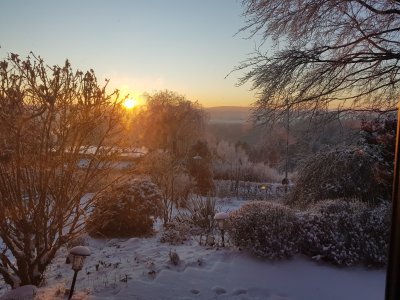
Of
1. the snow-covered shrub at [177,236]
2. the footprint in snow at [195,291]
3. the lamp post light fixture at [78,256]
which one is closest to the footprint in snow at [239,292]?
the footprint in snow at [195,291]

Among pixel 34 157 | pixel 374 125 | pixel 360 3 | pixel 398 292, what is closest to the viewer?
pixel 398 292

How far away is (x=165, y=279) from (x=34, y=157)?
2485 millimetres

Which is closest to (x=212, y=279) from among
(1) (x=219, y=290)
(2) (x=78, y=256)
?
(1) (x=219, y=290)

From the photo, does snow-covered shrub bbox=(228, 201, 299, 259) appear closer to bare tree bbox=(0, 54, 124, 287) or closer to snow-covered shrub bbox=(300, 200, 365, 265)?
snow-covered shrub bbox=(300, 200, 365, 265)

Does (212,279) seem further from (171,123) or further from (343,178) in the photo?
(171,123)

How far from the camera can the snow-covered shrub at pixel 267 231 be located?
664 cm

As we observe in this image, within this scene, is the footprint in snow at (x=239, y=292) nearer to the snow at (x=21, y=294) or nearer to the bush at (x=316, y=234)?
the bush at (x=316, y=234)

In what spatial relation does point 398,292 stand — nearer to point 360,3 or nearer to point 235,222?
point 235,222

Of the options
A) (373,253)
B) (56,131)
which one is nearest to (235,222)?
(373,253)

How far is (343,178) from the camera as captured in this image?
10.7 meters

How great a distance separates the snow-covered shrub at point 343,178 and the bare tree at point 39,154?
688 centimetres

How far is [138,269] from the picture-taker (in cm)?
641

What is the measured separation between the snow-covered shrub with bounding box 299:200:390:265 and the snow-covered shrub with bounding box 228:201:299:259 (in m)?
0.25

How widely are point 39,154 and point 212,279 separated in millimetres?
2985
